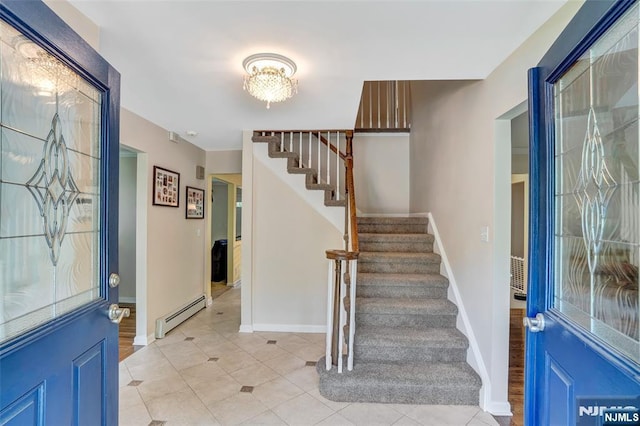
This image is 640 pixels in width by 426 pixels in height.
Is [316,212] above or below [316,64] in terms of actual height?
below

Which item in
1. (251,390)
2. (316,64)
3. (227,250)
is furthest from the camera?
(227,250)

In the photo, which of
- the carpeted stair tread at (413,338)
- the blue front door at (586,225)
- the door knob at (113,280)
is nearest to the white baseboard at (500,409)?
the carpeted stair tread at (413,338)

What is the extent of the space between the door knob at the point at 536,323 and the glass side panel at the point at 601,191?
0.08 m

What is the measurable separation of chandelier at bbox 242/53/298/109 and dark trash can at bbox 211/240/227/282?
4943 millimetres

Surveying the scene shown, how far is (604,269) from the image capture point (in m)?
1.03

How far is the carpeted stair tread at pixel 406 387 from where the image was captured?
226 cm

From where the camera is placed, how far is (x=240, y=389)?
8.00 feet

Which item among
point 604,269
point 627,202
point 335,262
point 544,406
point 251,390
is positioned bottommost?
point 251,390

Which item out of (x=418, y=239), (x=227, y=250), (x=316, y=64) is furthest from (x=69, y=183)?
(x=227, y=250)

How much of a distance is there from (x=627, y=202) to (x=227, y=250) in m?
6.18

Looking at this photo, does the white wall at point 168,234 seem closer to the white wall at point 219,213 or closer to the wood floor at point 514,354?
the wood floor at point 514,354

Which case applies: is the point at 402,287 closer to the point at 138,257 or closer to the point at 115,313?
Answer: the point at 115,313

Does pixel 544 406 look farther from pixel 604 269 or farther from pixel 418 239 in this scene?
pixel 418 239

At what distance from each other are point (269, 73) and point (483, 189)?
177 cm
